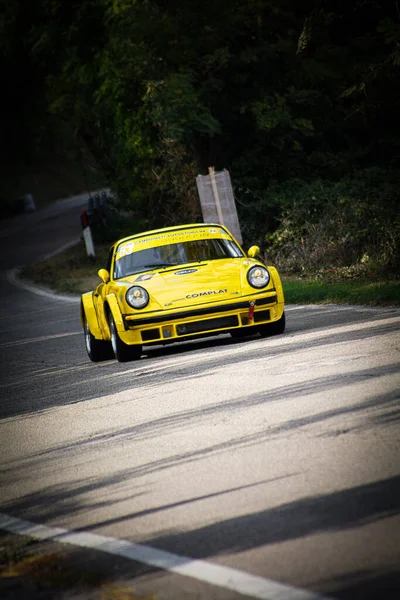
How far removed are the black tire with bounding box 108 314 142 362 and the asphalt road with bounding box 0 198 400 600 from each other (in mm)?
142

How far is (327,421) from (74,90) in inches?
1435

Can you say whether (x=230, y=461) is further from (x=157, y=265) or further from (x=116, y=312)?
(x=157, y=265)

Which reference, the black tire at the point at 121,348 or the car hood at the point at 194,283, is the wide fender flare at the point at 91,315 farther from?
the car hood at the point at 194,283

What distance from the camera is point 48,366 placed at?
14.0 m

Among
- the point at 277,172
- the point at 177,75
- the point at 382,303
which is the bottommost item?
the point at 382,303

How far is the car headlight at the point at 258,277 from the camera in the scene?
12741mm

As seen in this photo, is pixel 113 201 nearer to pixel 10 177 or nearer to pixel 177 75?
pixel 177 75

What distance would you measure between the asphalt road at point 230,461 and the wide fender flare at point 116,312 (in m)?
0.46

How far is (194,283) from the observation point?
12.8 m

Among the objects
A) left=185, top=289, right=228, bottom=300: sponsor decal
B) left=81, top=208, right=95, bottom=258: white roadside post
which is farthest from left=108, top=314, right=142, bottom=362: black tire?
left=81, top=208, right=95, bottom=258: white roadside post

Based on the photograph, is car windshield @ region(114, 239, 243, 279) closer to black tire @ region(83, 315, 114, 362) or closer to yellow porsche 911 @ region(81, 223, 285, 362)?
yellow porsche 911 @ region(81, 223, 285, 362)

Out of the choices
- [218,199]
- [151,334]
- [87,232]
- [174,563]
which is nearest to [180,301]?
[151,334]

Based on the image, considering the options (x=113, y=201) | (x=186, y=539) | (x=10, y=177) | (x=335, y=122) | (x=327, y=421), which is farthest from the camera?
(x=10, y=177)

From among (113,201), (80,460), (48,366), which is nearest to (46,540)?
(80,460)
